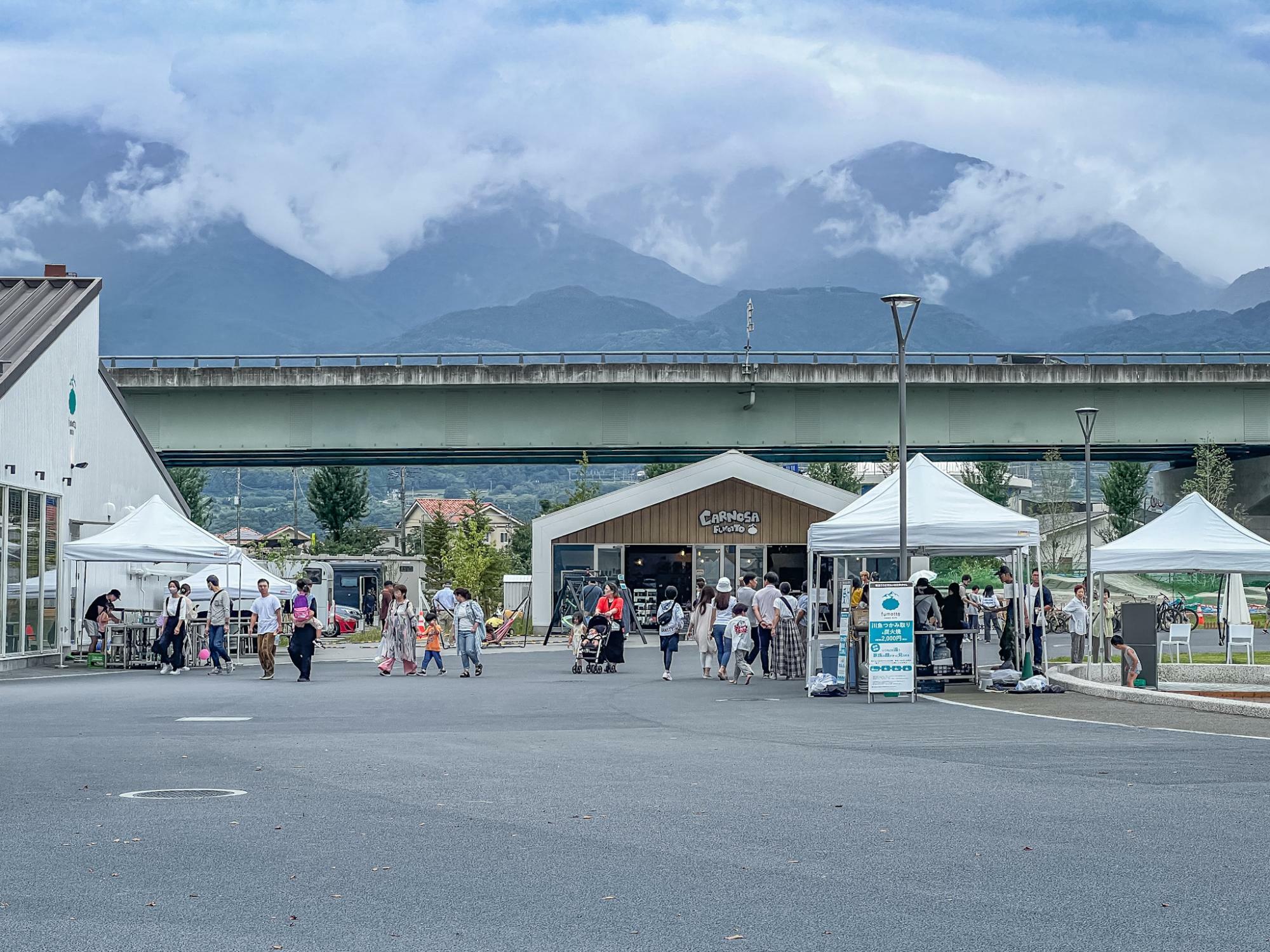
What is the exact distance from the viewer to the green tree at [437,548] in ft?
189

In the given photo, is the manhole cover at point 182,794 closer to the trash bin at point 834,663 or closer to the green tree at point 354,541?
the trash bin at point 834,663

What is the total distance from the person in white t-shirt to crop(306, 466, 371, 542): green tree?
219ft

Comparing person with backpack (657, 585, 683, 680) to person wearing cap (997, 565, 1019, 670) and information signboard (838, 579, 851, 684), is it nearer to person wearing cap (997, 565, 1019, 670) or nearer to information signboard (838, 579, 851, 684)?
information signboard (838, 579, 851, 684)

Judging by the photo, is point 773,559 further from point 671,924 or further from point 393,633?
point 671,924

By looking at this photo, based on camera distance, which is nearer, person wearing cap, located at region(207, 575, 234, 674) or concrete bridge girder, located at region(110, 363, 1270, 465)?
person wearing cap, located at region(207, 575, 234, 674)

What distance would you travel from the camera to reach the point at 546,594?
45.5 metres

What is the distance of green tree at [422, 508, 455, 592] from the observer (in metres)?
57.7

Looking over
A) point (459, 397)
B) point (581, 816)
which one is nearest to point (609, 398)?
point (459, 397)

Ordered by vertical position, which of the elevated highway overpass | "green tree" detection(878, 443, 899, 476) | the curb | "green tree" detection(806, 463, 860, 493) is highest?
"green tree" detection(806, 463, 860, 493)

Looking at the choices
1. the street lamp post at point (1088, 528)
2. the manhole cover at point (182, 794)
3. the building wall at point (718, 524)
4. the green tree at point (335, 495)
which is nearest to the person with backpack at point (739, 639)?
the street lamp post at point (1088, 528)

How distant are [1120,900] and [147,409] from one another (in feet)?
141

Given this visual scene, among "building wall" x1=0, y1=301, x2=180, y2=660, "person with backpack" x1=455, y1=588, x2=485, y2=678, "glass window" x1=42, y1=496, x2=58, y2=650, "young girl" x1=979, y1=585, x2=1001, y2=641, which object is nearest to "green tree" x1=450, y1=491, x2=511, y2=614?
"building wall" x1=0, y1=301, x2=180, y2=660

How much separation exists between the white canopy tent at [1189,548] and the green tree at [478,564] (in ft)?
93.3

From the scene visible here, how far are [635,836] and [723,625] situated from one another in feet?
51.2
